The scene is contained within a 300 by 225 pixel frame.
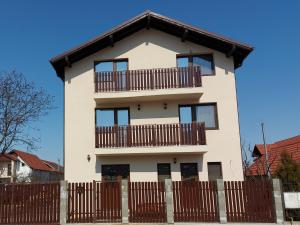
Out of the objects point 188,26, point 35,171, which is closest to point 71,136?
point 188,26

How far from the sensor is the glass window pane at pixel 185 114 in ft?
55.9

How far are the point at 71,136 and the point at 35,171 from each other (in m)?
41.5

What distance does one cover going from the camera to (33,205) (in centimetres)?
1309

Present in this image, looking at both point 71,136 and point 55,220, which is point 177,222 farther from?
point 71,136

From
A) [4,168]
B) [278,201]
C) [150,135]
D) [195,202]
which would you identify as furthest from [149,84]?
[4,168]

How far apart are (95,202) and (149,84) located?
6724 millimetres

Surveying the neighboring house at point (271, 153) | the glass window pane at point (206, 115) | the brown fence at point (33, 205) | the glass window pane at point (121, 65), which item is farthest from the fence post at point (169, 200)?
the neighboring house at point (271, 153)

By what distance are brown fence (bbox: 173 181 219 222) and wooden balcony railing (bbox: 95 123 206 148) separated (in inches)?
125

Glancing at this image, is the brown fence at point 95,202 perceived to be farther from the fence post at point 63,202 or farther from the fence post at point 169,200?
the fence post at point 169,200

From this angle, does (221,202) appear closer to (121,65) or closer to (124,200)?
(124,200)

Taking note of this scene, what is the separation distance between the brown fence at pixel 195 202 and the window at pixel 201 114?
4.46 meters

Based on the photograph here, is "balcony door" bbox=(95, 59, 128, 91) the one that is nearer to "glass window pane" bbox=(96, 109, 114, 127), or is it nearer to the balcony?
"glass window pane" bbox=(96, 109, 114, 127)

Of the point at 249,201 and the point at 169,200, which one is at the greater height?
the point at 169,200

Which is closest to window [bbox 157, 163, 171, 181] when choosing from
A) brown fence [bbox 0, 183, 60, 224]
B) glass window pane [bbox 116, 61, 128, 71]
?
brown fence [bbox 0, 183, 60, 224]
